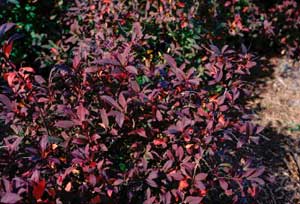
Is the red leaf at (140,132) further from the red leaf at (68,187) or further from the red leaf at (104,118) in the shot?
the red leaf at (68,187)

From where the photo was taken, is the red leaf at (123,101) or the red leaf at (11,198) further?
the red leaf at (123,101)

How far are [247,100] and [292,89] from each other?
636 millimetres

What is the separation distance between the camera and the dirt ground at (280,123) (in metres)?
3.30

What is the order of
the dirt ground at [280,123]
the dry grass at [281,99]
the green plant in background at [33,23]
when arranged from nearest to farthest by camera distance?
1. the dirt ground at [280,123]
2. the green plant in background at [33,23]
3. the dry grass at [281,99]

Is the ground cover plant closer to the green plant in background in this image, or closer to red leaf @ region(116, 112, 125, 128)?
red leaf @ region(116, 112, 125, 128)

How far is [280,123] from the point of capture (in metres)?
4.16

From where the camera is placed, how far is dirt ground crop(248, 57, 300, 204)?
10.8 feet

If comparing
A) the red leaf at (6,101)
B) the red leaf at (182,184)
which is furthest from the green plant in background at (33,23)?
the red leaf at (182,184)

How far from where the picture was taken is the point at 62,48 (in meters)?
3.28

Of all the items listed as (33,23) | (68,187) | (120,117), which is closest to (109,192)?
(68,187)

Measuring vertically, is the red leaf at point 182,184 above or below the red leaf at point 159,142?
below

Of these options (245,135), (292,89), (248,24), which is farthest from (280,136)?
(245,135)

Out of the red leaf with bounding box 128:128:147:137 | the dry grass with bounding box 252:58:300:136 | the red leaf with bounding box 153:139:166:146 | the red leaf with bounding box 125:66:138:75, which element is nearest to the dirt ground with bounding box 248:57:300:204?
the dry grass with bounding box 252:58:300:136

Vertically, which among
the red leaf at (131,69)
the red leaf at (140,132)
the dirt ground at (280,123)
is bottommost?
the dirt ground at (280,123)
